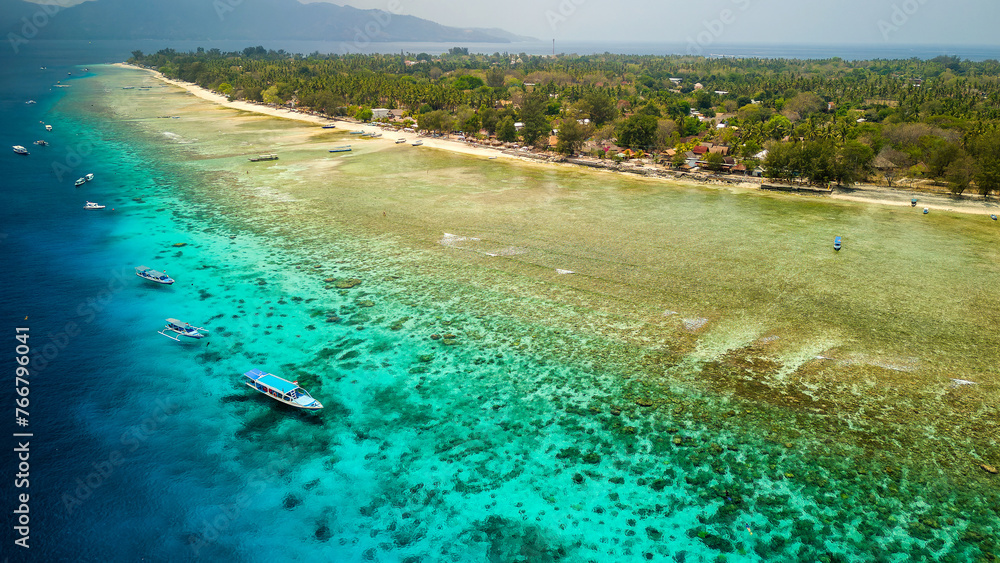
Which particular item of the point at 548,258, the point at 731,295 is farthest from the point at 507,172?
the point at 731,295

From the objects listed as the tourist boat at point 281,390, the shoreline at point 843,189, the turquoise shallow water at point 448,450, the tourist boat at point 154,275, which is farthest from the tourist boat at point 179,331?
the shoreline at point 843,189

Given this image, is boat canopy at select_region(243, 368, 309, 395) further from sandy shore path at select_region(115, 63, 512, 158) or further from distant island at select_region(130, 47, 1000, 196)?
distant island at select_region(130, 47, 1000, 196)

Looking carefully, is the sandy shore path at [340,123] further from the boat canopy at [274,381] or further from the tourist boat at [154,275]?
the boat canopy at [274,381]

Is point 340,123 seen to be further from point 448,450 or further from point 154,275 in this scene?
point 448,450

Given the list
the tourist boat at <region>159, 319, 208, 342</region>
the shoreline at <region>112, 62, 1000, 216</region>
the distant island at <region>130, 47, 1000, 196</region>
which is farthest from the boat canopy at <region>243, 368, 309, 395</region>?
the distant island at <region>130, 47, 1000, 196</region>

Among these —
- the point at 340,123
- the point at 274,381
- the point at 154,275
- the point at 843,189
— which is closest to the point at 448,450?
the point at 274,381

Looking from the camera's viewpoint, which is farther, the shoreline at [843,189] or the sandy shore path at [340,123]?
the sandy shore path at [340,123]
